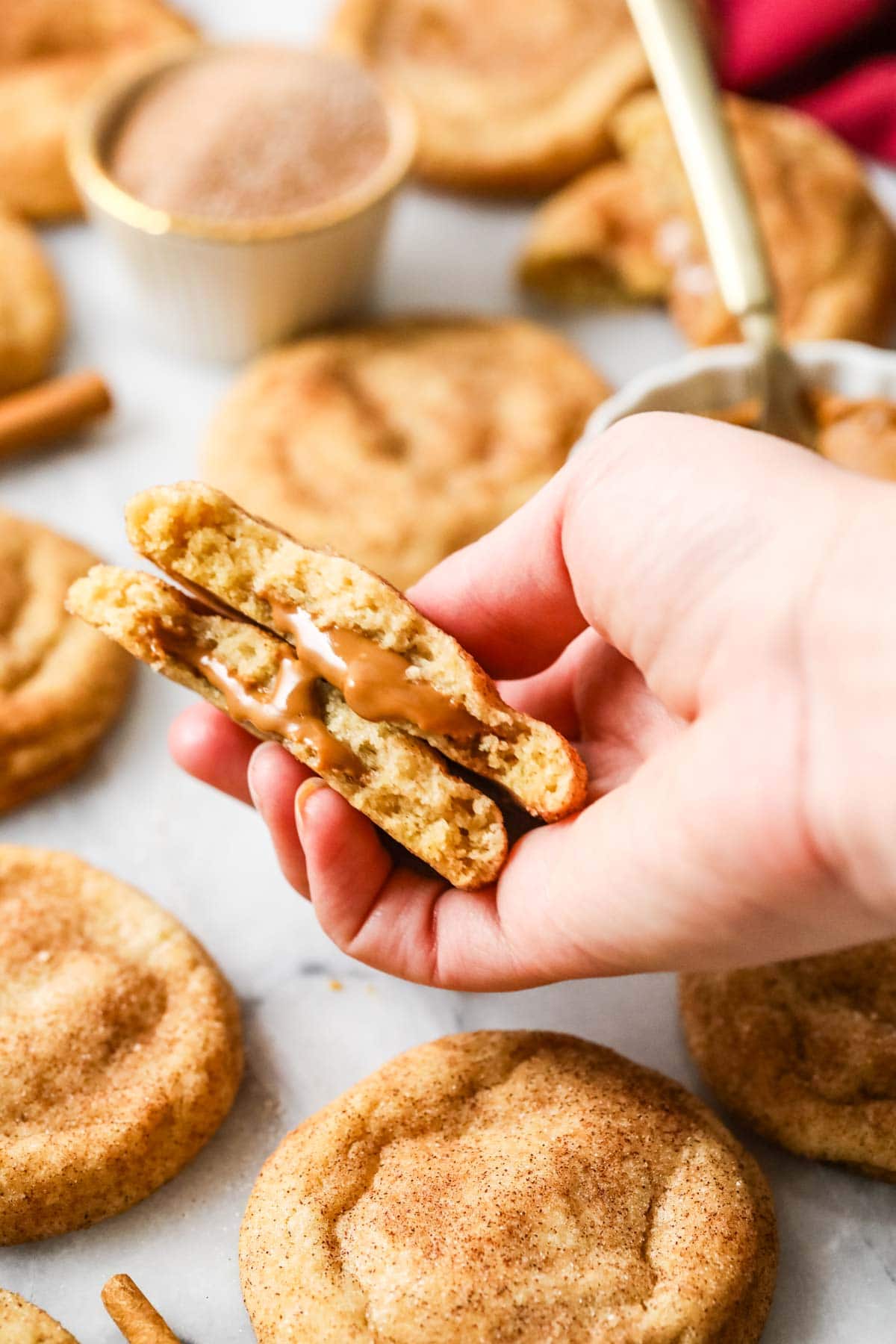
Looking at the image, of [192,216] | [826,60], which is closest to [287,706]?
[192,216]

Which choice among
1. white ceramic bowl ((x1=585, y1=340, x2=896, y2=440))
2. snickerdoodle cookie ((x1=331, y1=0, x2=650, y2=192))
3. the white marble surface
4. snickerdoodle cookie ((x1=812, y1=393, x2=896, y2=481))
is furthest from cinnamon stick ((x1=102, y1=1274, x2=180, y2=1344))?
snickerdoodle cookie ((x1=331, y1=0, x2=650, y2=192))

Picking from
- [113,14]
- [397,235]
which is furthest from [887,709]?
[113,14]

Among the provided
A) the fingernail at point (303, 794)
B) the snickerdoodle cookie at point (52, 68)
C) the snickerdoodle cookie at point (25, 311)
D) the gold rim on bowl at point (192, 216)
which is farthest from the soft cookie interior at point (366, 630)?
the snickerdoodle cookie at point (52, 68)

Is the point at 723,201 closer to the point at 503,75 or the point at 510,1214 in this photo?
the point at 503,75

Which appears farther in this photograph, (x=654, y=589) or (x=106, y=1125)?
(x=106, y=1125)

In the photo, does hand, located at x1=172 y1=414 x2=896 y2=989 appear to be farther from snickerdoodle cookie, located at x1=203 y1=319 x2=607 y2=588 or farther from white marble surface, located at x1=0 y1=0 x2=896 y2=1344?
snickerdoodle cookie, located at x1=203 y1=319 x2=607 y2=588

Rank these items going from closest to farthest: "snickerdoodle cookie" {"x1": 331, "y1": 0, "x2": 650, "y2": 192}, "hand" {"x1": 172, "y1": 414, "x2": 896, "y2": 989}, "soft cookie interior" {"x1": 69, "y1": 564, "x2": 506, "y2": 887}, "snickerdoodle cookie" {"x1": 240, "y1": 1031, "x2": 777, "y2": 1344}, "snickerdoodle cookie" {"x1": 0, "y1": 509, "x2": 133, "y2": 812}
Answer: "hand" {"x1": 172, "y1": 414, "x2": 896, "y2": 989}
"snickerdoodle cookie" {"x1": 240, "y1": 1031, "x2": 777, "y2": 1344}
"soft cookie interior" {"x1": 69, "y1": 564, "x2": 506, "y2": 887}
"snickerdoodle cookie" {"x1": 0, "y1": 509, "x2": 133, "y2": 812}
"snickerdoodle cookie" {"x1": 331, "y1": 0, "x2": 650, "y2": 192}

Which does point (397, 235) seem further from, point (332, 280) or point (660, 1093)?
point (660, 1093)
